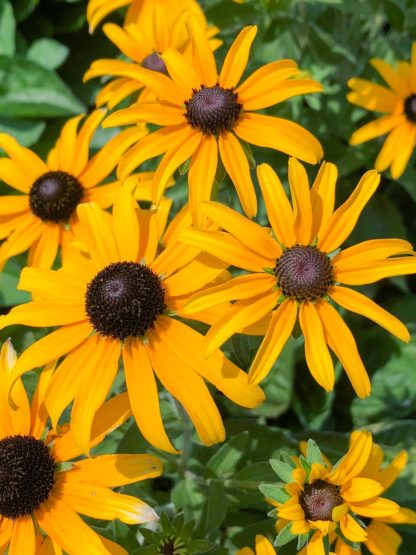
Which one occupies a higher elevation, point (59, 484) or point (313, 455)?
point (313, 455)

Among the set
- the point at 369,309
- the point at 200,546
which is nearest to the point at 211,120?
the point at 369,309

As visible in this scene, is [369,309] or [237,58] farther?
[237,58]

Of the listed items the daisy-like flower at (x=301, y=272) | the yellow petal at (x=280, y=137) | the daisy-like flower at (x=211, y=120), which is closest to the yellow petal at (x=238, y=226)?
the daisy-like flower at (x=301, y=272)

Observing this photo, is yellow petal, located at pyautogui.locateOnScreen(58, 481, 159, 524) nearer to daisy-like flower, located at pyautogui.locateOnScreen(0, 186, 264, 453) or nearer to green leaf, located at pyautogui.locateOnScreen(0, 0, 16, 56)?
daisy-like flower, located at pyautogui.locateOnScreen(0, 186, 264, 453)

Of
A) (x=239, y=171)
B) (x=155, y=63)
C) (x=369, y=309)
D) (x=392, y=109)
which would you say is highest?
(x=392, y=109)

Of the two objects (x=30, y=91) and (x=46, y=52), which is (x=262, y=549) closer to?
(x=30, y=91)

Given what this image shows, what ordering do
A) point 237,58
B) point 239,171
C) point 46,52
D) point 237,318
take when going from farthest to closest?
point 46,52
point 237,58
point 239,171
point 237,318

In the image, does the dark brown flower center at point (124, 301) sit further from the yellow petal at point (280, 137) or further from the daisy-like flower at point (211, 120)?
the yellow petal at point (280, 137)
